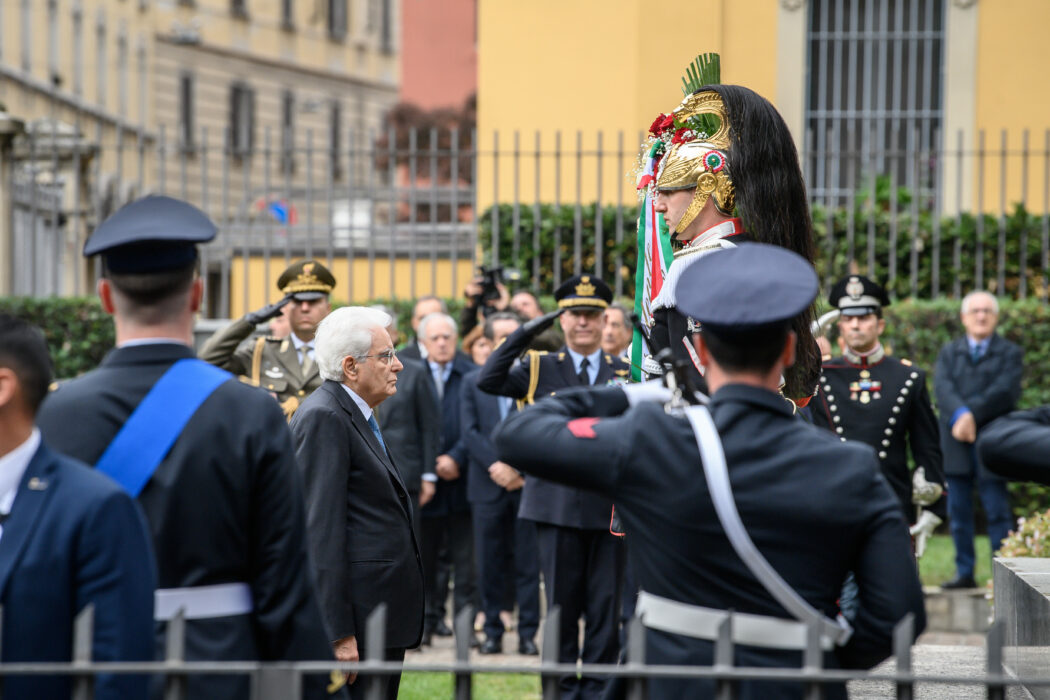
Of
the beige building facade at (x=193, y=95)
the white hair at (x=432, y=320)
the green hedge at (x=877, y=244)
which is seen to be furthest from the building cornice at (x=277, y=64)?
the white hair at (x=432, y=320)

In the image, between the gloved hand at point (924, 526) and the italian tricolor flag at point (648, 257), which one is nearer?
the italian tricolor flag at point (648, 257)

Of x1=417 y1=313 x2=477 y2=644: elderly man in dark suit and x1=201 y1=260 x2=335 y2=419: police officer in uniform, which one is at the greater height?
x1=201 y1=260 x2=335 y2=419: police officer in uniform

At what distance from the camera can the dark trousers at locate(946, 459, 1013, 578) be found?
1044 centimetres

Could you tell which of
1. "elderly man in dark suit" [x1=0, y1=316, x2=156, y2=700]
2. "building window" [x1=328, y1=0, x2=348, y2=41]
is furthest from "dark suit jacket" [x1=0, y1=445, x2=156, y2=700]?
"building window" [x1=328, y1=0, x2=348, y2=41]

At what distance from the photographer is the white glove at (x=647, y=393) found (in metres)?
3.26

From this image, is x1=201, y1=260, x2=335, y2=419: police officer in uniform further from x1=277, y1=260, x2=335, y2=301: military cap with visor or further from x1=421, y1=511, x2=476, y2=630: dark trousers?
x1=421, y1=511, x2=476, y2=630: dark trousers

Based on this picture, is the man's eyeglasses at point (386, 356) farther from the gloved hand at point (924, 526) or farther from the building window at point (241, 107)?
the building window at point (241, 107)

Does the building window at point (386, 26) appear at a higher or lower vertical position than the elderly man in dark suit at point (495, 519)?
higher

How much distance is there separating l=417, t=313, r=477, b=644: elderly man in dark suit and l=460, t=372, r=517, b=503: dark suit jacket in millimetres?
165

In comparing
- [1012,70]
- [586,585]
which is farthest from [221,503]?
[1012,70]

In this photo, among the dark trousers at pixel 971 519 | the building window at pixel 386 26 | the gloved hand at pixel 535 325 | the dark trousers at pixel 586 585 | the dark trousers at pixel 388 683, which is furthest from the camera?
the building window at pixel 386 26

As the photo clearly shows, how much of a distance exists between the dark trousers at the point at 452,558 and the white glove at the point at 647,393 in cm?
651

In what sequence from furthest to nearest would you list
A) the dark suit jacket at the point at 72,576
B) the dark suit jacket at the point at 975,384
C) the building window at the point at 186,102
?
the building window at the point at 186,102 → the dark suit jacket at the point at 975,384 → the dark suit jacket at the point at 72,576

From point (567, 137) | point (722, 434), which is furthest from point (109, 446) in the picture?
point (567, 137)
